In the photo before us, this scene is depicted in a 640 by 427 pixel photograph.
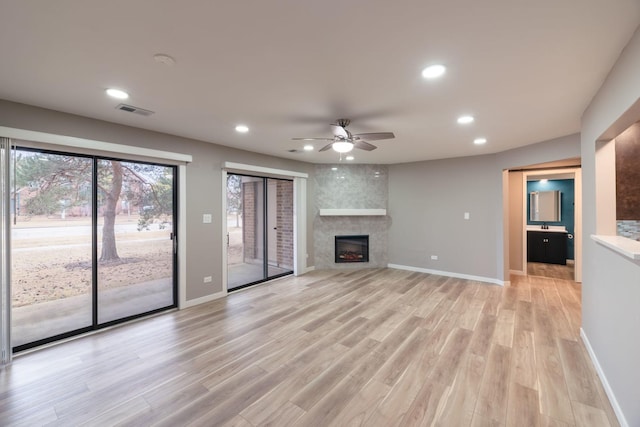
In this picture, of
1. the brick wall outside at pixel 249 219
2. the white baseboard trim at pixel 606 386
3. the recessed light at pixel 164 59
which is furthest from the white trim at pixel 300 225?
the white baseboard trim at pixel 606 386

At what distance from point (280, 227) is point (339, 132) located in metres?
3.31

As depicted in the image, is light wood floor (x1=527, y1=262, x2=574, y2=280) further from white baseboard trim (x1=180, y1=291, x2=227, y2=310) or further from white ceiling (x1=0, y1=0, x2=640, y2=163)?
white baseboard trim (x1=180, y1=291, x2=227, y2=310)

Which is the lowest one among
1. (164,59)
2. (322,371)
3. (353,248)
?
(322,371)

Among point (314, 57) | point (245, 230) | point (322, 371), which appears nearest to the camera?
point (314, 57)

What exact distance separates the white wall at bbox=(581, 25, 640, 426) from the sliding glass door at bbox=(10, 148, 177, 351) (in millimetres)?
4701

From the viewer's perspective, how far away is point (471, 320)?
3.50 m

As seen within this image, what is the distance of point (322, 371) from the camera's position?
2432 mm

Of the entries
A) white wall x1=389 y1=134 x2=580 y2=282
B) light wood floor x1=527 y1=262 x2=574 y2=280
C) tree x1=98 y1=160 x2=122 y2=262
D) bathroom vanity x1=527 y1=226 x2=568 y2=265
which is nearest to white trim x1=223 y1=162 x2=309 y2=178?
tree x1=98 y1=160 x2=122 y2=262

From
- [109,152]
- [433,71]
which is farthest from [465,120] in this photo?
[109,152]

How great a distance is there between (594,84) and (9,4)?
3984mm

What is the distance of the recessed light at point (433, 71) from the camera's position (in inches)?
78.9

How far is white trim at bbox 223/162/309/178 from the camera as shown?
4512mm

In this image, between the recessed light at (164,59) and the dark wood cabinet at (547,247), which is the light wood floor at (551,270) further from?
the recessed light at (164,59)

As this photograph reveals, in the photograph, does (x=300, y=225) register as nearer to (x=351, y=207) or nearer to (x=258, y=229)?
(x=258, y=229)
